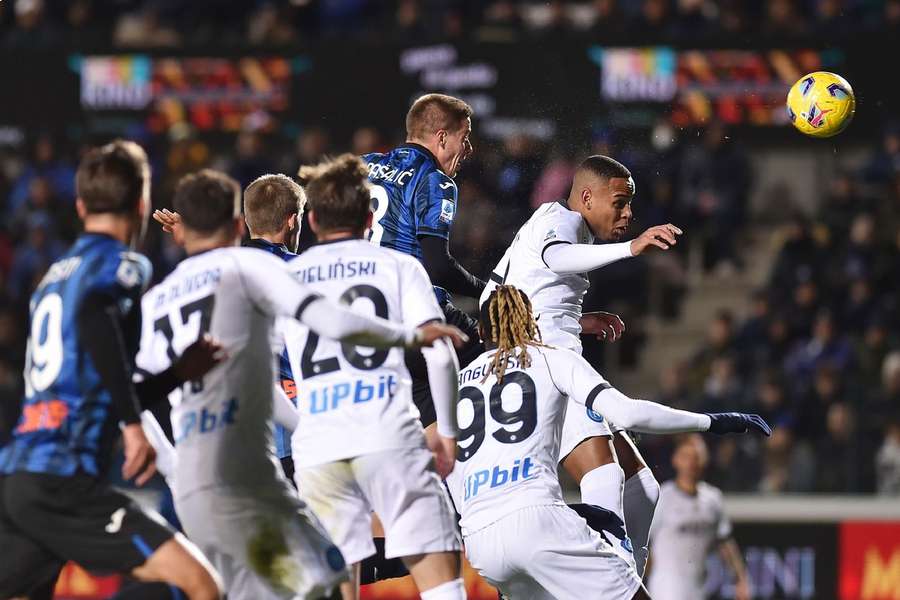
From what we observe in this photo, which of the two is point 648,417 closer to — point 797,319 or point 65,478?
point 65,478

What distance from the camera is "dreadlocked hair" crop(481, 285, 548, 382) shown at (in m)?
6.69

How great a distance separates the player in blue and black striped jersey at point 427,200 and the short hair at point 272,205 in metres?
0.44

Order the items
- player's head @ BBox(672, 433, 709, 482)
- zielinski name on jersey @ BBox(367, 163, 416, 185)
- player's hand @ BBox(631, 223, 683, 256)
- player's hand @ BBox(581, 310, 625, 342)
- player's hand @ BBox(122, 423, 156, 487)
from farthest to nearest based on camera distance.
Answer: player's head @ BBox(672, 433, 709, 482) → player's hand @ BBox(581, 310, 625, 342) → zielinski name on jersey @ BBox(367, 163, 416, 185) → player's hand @ BBox(631, 223, 683, 256) → player's hand @ BBox(122, 423, 156, 487)

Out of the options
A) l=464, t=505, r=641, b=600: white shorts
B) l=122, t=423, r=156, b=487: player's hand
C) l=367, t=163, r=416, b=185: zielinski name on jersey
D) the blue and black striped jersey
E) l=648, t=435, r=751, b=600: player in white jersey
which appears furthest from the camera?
l=648, t=435, r=751, b=600: player in white jersey

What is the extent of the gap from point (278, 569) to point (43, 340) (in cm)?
114

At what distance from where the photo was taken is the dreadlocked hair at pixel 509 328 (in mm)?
6688

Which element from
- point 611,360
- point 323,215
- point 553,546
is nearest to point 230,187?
point 323,215

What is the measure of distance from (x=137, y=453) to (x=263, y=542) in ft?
1.89

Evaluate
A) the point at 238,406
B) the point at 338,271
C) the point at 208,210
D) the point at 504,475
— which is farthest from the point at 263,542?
the point at 504,475

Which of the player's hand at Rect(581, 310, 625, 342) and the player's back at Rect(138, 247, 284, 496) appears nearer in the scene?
the player's back at Rect(138, 247, 284, 496)

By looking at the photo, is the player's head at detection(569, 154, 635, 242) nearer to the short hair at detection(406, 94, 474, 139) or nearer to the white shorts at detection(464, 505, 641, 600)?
the short hair at detection(406, 94, 474, 139)

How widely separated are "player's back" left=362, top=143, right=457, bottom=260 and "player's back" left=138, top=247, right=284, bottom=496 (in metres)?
2.04

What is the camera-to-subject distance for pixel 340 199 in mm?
5883

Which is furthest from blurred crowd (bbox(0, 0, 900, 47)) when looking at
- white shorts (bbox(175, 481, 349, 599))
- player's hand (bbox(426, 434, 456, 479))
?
white shorts (bbox(175, 481, 349, 599))
